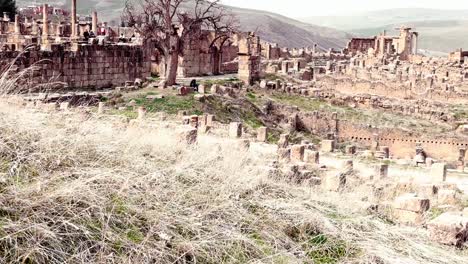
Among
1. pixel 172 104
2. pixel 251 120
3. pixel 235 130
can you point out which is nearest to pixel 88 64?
pixel 172 104

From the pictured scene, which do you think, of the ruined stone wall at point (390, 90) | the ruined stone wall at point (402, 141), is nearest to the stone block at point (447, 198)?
the ruined stone wall at point (402, 141)

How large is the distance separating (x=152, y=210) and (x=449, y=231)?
11.8 feet

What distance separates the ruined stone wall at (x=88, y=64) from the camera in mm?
25125

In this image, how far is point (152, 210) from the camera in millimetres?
7309

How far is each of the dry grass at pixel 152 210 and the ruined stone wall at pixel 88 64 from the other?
1560 cm

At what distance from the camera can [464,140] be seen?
1220 inches

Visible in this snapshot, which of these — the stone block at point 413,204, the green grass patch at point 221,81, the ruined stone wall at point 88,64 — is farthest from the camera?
the green grass patch at point 221,81

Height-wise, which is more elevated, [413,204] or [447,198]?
[413,204]

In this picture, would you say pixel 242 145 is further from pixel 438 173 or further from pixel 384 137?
pixel 384 137

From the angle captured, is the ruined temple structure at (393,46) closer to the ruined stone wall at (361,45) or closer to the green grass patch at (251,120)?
the ruined stone wall at (361,45)

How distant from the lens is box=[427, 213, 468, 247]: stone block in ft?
28.2

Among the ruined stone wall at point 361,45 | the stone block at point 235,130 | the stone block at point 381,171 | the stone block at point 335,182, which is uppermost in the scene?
the ruined stone wall at point 361,45

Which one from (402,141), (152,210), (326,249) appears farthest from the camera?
(402,141)

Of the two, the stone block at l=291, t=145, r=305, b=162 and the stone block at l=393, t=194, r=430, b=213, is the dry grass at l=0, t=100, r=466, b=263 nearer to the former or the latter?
the stone block at l=393, t=194, r=430, b=213
